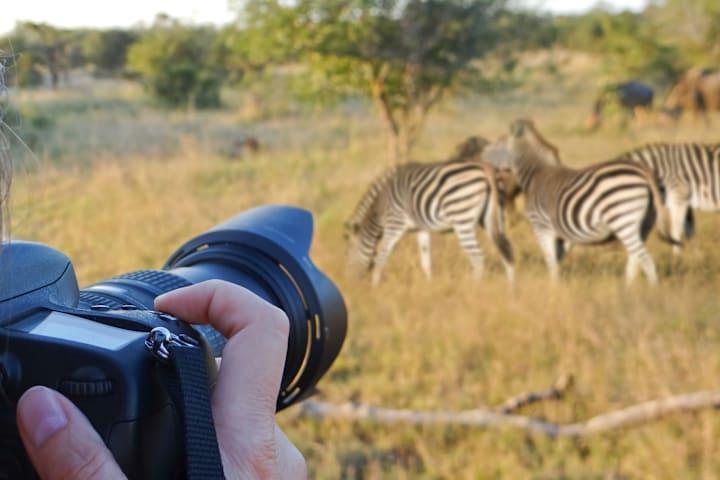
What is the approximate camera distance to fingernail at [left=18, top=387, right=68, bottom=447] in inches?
28.5

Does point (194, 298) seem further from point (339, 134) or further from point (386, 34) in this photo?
point (339, 134)

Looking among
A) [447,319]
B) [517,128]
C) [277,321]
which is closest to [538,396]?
[447,319]

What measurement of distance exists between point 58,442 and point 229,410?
17 centimetres

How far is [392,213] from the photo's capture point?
6.16 metres

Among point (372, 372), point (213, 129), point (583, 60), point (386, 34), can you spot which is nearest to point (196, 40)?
point (213, 129)

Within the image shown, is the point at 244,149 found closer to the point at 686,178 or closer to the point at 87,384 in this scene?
the point at 686,178

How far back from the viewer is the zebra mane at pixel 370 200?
250 inches

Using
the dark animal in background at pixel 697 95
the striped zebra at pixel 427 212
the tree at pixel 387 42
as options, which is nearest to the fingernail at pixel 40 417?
the striped zebra at pixel 427 212

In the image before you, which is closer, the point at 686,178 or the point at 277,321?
the point at 277,321

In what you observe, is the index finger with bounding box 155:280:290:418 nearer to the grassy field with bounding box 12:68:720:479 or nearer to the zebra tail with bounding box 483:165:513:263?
the grassy field with bounding box 12:68:720:479

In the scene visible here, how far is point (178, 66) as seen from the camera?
594 inches

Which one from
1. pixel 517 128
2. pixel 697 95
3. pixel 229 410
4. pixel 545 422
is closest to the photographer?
pixel 229 410

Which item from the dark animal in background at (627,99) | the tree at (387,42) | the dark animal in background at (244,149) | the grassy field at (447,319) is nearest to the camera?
the grassy field at (447,319)

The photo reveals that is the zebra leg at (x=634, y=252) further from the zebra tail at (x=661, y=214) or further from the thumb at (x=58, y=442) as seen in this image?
the thumb at (x=58, y=442)
